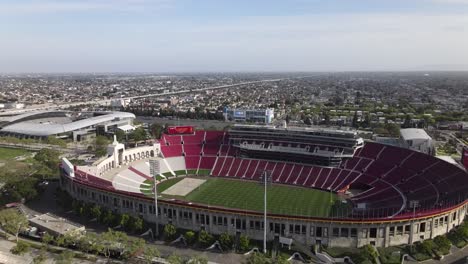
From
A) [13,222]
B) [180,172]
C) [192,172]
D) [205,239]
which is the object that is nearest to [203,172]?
[192,172]

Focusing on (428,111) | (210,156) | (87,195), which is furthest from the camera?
(428,111)

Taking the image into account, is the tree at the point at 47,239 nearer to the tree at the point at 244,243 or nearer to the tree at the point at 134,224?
the tree at the point at 134,224

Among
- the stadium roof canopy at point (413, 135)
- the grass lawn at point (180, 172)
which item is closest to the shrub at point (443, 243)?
the grass lawn at point (180, 172)

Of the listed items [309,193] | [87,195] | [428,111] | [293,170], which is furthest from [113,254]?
[428,111]

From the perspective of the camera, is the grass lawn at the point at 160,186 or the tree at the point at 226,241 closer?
the tree at the point at 226,241

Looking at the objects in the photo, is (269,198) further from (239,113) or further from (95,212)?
(239,113)

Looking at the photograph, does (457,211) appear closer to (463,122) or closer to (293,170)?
(293,170)
